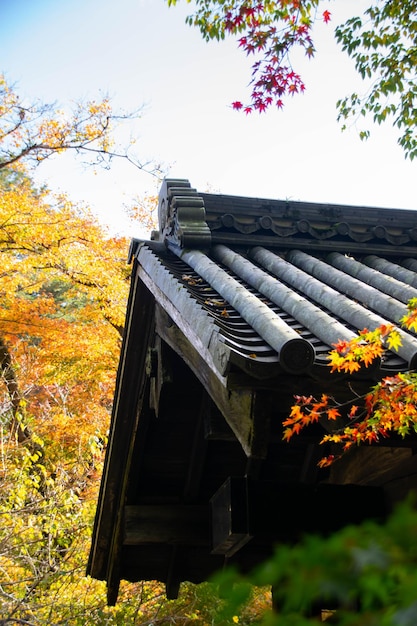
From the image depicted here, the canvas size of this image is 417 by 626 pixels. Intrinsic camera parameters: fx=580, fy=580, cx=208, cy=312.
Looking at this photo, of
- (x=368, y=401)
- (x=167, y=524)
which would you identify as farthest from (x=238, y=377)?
(x=167, y=524)

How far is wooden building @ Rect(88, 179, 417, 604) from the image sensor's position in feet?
8.55

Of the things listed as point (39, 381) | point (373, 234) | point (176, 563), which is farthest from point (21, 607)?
point (39, 381)

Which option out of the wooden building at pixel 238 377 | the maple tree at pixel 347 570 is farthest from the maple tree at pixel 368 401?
the maple tree at pixel 347 570

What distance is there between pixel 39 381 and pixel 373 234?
10778mm

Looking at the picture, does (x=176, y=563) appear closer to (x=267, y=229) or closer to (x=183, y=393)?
(x=183, y=393)

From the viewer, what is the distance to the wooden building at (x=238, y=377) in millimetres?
2607

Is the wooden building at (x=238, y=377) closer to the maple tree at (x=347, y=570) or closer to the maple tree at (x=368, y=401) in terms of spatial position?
the maple tree at (x=368, y=401)

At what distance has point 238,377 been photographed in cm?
240

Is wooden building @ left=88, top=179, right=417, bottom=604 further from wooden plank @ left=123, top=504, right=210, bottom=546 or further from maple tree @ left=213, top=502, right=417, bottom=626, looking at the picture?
maple tree @ left=213, top=502, right=417, bottom=626

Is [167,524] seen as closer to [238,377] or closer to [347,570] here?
[238,377]

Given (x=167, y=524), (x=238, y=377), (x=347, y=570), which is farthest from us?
(x=167, y=524)

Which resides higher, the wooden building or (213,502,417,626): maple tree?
the wooden building

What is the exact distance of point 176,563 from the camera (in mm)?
5852

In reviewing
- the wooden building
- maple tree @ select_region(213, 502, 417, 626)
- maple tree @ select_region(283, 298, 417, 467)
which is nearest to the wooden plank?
the wooden building
